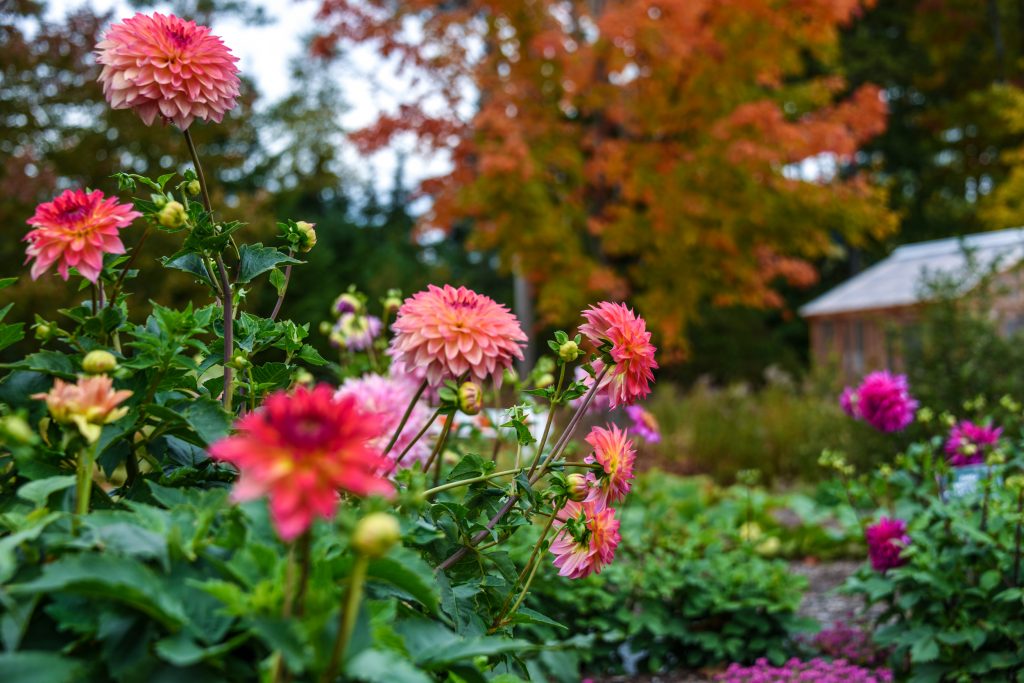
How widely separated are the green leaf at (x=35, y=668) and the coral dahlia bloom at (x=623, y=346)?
0.78m

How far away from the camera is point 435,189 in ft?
30.2

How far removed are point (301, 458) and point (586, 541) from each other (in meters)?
0.73

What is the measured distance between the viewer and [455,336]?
1.19m

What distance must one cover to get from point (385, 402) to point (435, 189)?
24.0ft

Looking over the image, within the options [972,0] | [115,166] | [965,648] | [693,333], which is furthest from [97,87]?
[972,0]

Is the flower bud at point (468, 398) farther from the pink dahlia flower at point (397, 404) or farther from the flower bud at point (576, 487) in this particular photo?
the pink dahlia flower at point (397, 404)

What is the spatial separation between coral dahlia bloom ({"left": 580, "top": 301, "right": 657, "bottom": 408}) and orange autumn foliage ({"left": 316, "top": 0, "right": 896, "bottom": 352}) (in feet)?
21.6

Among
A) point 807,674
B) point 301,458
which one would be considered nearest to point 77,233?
point 301,458

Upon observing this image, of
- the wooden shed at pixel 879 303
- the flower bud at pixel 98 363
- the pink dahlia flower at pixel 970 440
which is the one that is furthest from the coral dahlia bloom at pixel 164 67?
the wooden shed at pixel 879 303

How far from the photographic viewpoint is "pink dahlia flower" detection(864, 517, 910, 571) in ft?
8.67

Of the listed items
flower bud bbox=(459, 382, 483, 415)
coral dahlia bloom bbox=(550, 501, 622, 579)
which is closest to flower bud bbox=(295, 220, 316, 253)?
flower bud bbox=(459, 382, 483, 415)

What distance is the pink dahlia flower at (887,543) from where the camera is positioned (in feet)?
8.67

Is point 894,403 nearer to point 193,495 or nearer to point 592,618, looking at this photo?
point 592,618

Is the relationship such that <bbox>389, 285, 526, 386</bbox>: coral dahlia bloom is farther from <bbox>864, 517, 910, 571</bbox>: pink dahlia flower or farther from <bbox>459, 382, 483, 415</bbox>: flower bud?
<bbox>864, 517, 910, 571</bbox>: pink dahlia flower
